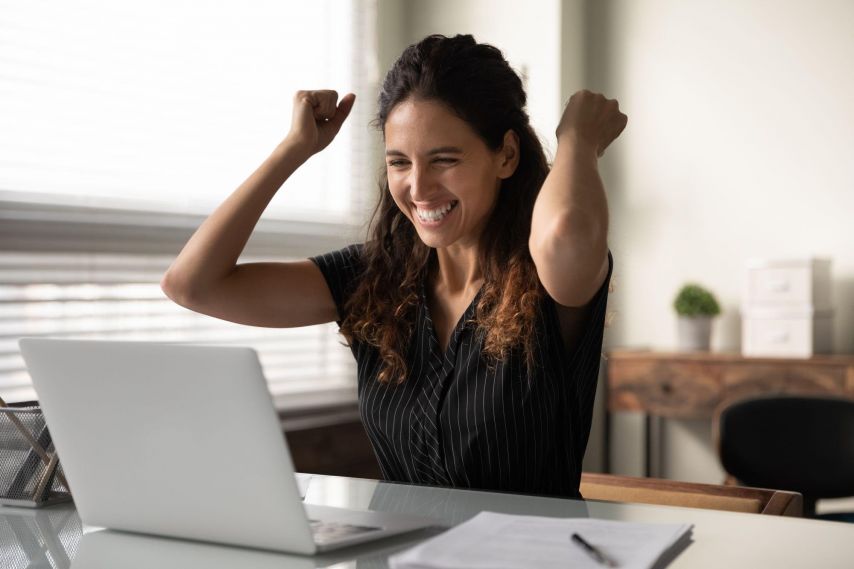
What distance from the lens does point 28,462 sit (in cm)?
126

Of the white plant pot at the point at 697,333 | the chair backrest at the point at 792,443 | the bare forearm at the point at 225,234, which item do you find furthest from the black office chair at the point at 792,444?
the bare forearm at the point at 225,234

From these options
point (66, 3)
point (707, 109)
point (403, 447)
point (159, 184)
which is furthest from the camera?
point (707, 109)

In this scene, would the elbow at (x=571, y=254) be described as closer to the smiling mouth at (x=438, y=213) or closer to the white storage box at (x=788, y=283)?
the smiling mouth at (x=438, y=213)

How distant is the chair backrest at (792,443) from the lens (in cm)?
278

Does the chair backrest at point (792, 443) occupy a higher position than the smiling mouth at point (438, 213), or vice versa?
the smiling mouth at point (438, 213)

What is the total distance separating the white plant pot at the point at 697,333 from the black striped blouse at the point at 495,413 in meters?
2.25

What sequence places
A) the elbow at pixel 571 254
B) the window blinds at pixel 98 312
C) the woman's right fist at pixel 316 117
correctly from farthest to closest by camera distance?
1. the window blinds at pixel 98 312
2. the woman's right fist at pixel 316 117
3. the elbow at pixel 571 254

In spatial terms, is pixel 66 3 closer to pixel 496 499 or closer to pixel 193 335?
pixel 193 335

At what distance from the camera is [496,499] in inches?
48.3

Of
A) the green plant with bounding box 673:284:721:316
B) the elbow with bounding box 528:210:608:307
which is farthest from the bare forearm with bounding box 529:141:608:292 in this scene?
the green plant with bounding box 673:284:721:316

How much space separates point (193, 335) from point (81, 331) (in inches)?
17.2

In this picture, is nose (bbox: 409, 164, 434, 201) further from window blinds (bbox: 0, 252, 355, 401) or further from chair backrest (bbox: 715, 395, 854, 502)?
A: chair backrest (bbox: 715, 395, 854, 502)

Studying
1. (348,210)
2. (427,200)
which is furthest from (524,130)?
(348,210)

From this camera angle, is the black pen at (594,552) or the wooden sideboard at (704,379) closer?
the black pen at (594,552)
